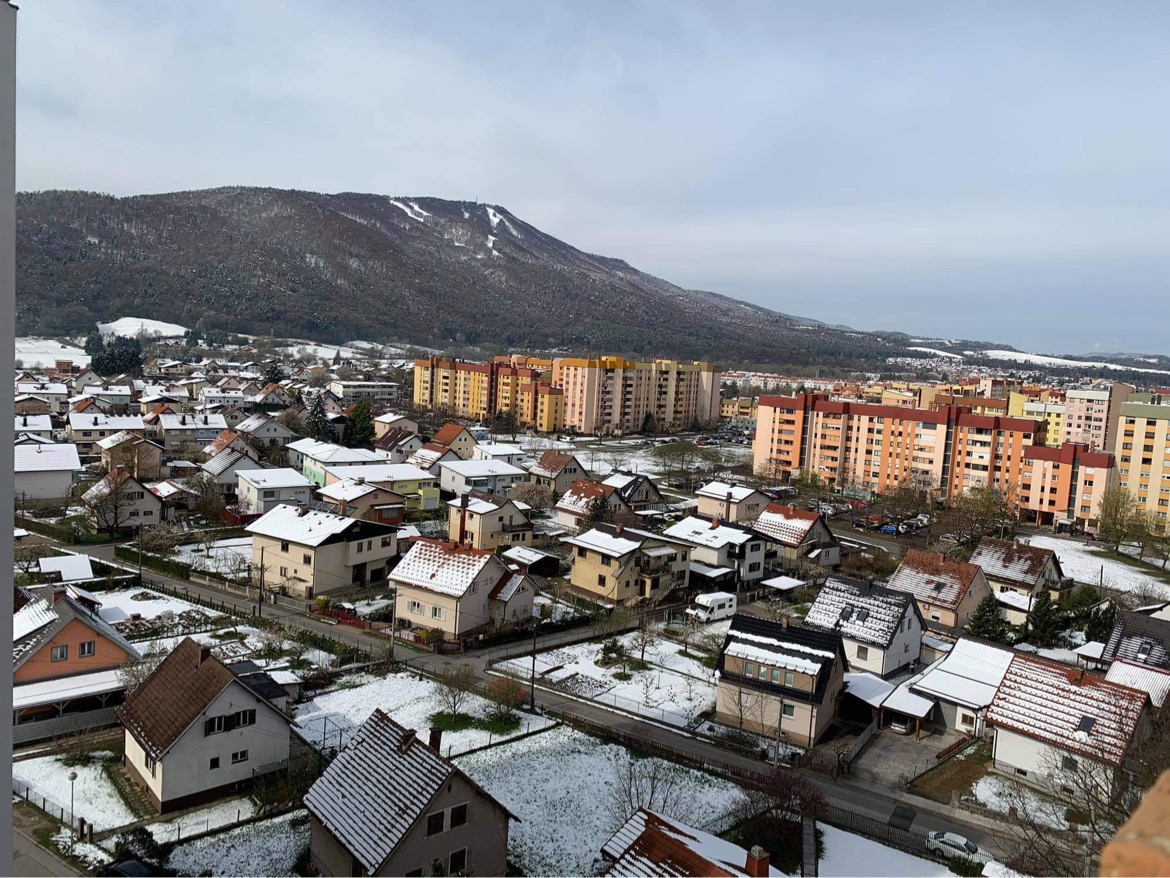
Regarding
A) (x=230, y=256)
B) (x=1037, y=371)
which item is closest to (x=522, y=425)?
(x=230, y=256)

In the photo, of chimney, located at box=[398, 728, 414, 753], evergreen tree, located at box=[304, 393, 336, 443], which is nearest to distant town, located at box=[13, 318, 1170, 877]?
chimney, located at box=[398, 728, 414, 753]

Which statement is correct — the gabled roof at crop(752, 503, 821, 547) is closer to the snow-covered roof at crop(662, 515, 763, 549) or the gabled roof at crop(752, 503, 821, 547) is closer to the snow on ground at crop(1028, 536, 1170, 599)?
the snow-covered roof at crop(662, 515, 763, 549)

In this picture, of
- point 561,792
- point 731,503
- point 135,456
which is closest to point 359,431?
point 135,456

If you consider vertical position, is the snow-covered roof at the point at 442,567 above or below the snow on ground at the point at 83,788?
above

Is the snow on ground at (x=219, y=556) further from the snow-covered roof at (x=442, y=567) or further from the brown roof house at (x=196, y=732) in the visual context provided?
the brown roof house at (x=196, y=732)

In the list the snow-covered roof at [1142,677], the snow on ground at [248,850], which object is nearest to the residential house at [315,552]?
the snow on ground at [248,850]

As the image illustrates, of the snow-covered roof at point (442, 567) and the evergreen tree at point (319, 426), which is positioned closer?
the snow-covered roof at point (442, 567)

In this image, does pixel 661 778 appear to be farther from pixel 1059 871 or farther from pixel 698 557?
pixel 698 557
